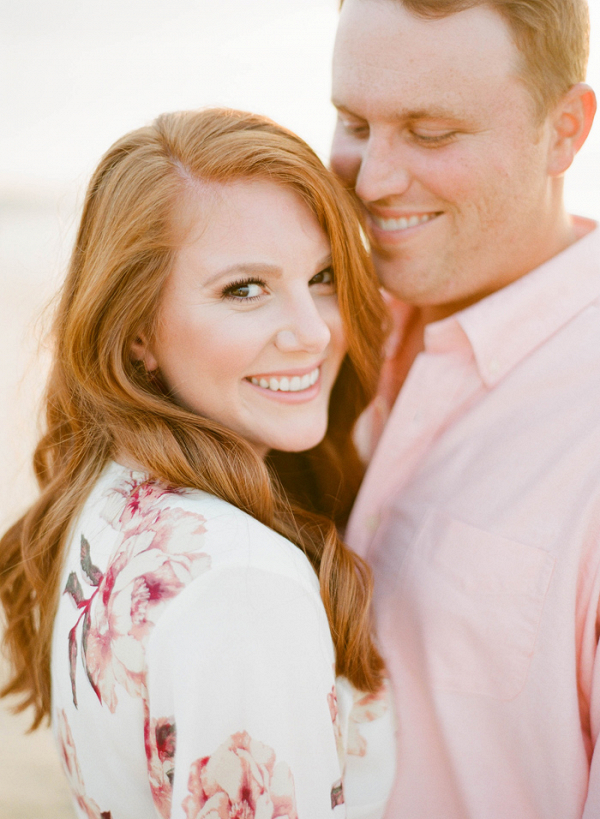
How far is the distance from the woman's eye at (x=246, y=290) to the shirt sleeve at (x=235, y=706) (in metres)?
0.77

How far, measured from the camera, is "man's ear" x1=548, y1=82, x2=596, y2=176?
2.11m

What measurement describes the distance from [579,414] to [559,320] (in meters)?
0.34

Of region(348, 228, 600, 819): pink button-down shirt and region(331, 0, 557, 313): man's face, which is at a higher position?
region(331, 0, 557, 313): man's face

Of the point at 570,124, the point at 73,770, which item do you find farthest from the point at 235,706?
the point at 570,124

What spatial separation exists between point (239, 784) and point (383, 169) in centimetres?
170

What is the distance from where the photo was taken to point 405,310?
270cm

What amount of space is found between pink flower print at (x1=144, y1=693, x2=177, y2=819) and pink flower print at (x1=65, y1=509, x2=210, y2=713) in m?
0.08

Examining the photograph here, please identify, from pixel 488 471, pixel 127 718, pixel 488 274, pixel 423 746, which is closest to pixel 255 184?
pixel 488 274

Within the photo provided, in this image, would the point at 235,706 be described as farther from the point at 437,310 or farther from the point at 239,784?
the point at 437,310

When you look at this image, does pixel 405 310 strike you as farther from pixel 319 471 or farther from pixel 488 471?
pixel 488 471

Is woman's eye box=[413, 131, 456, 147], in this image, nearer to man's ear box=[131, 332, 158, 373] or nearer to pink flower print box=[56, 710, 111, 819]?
man's ear box=[131, 332, 158, 373]

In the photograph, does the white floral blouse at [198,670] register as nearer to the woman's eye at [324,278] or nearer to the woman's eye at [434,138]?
the woman's eye at [324,278]

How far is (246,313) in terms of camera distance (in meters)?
1.83

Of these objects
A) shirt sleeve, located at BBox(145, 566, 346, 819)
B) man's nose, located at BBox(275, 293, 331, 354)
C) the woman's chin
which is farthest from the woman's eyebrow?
Answer: shirt sleeve, located at BBox(145, 566, 346, 819)
